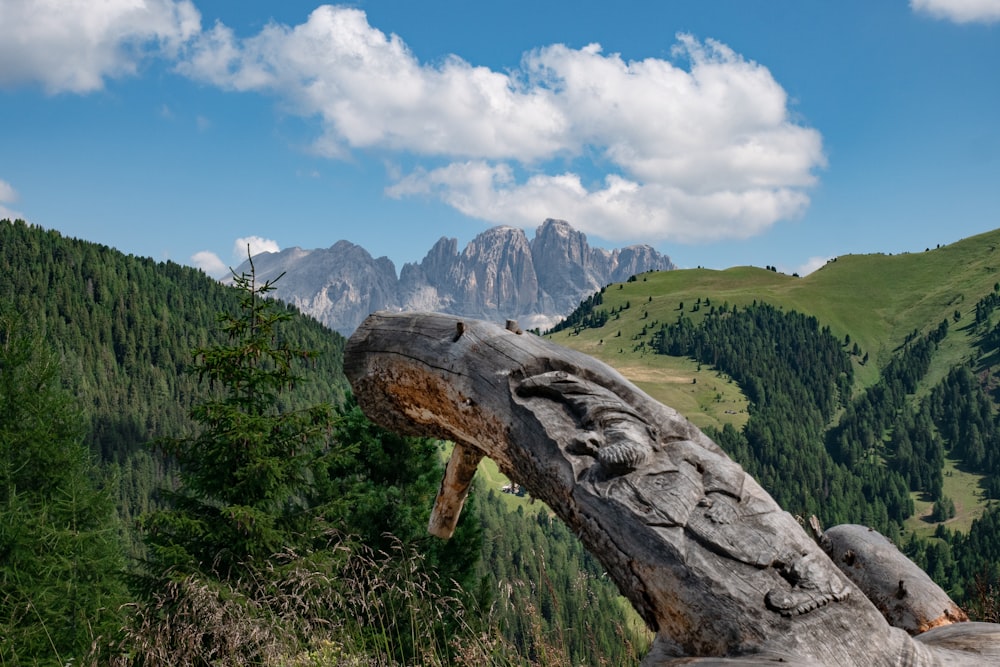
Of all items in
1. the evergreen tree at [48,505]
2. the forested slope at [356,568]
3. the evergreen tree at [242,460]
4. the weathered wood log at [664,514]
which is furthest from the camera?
the evergreen tree at [48,505]

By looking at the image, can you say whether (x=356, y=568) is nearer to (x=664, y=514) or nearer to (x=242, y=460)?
(x=664, y=514)

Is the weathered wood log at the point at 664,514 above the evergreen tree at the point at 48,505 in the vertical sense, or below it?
above

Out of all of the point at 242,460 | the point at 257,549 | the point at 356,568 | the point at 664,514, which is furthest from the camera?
the point at 242,460

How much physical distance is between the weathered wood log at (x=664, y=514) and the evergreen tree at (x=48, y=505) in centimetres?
1633

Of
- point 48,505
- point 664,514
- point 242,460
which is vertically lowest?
point 48,505

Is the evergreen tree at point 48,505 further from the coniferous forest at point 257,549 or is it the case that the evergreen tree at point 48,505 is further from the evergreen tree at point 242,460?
the evergreen tree at point 242,460

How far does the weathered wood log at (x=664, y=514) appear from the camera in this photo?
283 centimetres

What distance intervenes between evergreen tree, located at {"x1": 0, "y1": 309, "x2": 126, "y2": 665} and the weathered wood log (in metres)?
16.3

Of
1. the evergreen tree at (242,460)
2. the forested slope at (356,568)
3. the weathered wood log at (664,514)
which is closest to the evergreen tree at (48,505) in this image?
the forested slope at (356,568)

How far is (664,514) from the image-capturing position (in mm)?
3057

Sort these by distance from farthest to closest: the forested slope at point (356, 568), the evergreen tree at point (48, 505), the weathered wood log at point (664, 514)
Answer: the evergreen tree at point (48, 505)
the forested slope at point (356, 568)
the weathered wood log at point (664, 514)

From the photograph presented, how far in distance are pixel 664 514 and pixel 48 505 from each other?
20607mm

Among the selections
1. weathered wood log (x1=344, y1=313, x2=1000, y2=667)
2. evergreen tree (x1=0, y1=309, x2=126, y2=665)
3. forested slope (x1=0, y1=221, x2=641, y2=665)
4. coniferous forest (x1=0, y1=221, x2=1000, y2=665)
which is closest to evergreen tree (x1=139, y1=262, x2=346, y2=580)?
coniferous forest (x1=0, y1=221, x2=1000, y2=665)

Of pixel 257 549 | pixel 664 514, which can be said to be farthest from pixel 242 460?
pixel 664 514
